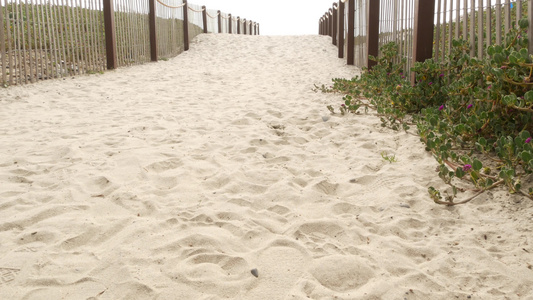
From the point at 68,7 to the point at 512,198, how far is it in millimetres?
6930

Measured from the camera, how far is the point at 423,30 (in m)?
4.61

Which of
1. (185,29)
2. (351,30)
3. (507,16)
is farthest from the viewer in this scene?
(185,29)

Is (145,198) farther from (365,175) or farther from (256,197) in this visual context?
(365,175)

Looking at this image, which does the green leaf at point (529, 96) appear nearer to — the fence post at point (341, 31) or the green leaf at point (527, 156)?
the green leaf at point (527, 156)

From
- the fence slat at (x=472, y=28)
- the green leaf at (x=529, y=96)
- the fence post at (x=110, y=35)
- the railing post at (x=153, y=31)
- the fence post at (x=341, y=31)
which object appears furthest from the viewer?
the fence post at (x=341, y=31)

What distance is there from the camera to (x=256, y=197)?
254 cm

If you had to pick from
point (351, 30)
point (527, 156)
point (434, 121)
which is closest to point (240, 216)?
point (527, 156)

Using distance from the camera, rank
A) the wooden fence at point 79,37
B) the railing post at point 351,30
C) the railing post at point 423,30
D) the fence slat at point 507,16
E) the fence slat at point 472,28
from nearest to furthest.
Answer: the fence slat at point 507,16 → the fence slat at point 472,28 → the railing post at point 423,30 → the wooden fence at point 79,37 → the railing post at point 351,30

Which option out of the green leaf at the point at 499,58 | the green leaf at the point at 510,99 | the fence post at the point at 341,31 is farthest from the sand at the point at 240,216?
the fence post at the point at 341,31

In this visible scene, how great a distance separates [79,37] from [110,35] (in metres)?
0.81

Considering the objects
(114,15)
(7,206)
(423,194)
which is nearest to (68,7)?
(114,15)

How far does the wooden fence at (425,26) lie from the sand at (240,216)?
0.97 metres

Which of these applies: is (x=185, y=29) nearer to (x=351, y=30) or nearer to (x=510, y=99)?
(x=351, y=30)

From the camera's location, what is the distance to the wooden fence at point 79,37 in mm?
5992
